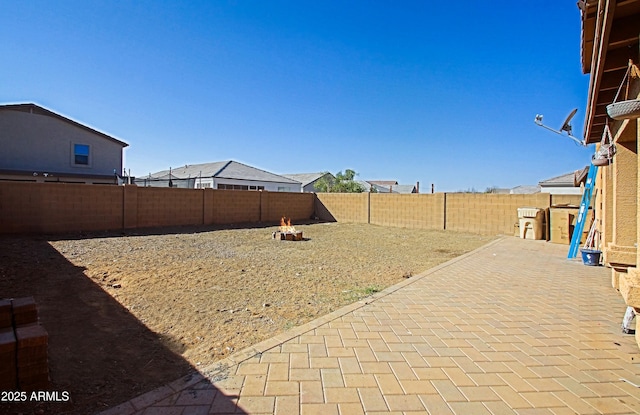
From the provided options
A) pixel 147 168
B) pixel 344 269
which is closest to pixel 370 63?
pixel 344 269

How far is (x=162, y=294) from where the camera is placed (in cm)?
466

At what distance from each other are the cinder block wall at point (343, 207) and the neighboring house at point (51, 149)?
42.5ft

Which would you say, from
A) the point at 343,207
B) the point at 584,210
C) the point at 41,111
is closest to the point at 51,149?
the point at 41,111

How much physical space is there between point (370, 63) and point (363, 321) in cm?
1141

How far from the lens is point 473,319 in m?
3.65

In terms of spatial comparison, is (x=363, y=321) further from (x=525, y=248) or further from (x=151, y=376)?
(x=525, y=248)

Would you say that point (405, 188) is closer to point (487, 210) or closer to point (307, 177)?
point (307, 177)

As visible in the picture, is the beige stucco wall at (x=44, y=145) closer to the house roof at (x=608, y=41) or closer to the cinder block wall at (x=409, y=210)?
the cinder block wall at (x=409, y=210)

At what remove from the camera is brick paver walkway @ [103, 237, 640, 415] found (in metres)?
2.05

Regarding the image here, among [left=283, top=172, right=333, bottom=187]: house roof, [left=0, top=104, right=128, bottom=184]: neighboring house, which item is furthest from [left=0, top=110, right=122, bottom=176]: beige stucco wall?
[left=283, top=172, right=333, bottom=187]: house roof

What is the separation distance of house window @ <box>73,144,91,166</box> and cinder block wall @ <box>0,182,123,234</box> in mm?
9106

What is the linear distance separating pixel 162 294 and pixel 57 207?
8.96m

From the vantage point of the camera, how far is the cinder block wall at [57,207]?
9.66 metres

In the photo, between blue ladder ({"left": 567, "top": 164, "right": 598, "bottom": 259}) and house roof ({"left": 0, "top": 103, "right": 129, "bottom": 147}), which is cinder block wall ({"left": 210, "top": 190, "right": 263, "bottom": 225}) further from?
blue ladder ({"left": 567, "top": 164, "right": 598, "bottom": 259})
